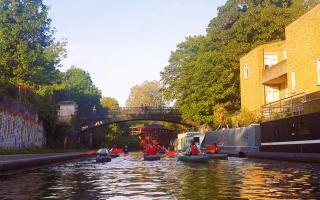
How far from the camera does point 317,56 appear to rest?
3491 centimetres

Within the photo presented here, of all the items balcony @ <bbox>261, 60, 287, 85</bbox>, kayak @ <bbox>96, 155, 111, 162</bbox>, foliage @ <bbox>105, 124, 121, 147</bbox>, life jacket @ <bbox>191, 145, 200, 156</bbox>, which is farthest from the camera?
foliage @ <bbox>105, 124, 121, 147</bbox>

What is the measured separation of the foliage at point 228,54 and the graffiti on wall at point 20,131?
25.5m

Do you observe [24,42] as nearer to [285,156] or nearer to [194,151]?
[194,151]

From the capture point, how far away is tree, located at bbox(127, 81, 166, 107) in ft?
449

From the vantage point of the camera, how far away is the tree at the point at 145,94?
136875 mm

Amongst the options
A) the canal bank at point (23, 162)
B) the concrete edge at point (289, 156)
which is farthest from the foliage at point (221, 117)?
the canal bank at point (23, 162)

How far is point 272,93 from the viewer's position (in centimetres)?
5222

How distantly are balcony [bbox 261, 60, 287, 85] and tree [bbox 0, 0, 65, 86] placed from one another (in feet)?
89.2

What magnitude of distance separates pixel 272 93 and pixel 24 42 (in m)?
31.2

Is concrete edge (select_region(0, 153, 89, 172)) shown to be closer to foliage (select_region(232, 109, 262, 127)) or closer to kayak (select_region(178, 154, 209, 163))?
kayak (select_region(178, 154, 209, 163))

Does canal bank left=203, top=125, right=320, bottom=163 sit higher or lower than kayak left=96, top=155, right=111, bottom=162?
higher

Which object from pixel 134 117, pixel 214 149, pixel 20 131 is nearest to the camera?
pixel 214 149

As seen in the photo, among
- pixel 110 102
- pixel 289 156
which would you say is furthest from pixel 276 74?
pixel 110 102

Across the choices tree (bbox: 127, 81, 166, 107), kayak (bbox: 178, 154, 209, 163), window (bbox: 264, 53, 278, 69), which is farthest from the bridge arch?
kayak (bbox: 178, 154, 209, 163)
